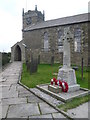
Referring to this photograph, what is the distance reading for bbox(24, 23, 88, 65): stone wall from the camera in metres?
17.8

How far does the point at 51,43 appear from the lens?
2150cm

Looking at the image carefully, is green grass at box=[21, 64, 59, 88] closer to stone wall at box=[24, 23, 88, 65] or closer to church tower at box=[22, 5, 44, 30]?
stone wall at box=[24, 23, 88, 65]

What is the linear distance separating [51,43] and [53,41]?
564 millimetres

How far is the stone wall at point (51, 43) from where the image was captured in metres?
17.8

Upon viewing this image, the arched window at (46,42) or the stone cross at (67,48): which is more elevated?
the arched window at (46,42)

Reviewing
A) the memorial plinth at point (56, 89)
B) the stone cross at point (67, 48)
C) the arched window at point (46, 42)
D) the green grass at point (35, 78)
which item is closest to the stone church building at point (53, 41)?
the arched window at point (46, 42)

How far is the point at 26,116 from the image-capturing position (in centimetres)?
289

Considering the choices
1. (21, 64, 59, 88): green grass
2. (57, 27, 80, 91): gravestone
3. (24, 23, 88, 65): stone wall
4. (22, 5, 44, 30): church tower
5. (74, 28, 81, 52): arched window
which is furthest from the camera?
(22, 5, 44, 30): church tower

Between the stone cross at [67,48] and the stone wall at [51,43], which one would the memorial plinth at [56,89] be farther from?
the stone wall at [51,43]

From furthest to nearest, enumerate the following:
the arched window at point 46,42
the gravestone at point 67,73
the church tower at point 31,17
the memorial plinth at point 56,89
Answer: the church tower at point 31,17
the arched window at point 46,42
the gravestone at point 67,73
the memorial plinth at point 56,89

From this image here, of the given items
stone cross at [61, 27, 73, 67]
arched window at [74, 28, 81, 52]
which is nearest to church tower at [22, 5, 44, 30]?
arched window at [74, 28, 81, 52]

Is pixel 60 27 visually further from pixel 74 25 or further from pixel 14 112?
pixel 14 112

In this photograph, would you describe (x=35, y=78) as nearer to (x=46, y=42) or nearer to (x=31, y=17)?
(x=46, y=42)

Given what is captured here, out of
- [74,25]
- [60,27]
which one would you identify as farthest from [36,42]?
[74,25]
